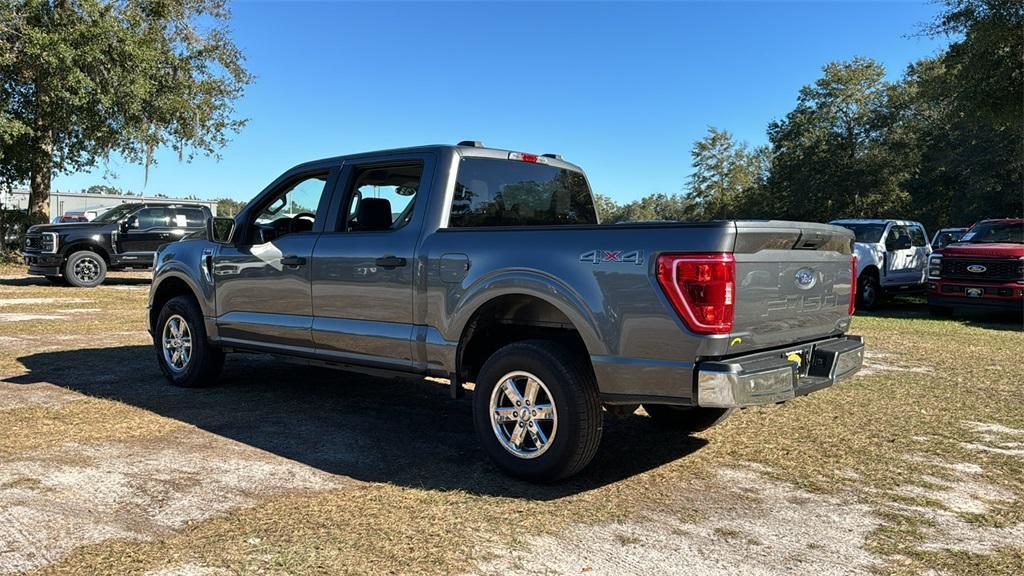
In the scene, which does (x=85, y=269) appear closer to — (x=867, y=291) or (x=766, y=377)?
(x=867, y=291)

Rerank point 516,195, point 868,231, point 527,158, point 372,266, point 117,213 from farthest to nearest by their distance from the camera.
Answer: point 117,213, point 868,231, point 527,158, point 516,195, point 372,266

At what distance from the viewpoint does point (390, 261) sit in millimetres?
5051

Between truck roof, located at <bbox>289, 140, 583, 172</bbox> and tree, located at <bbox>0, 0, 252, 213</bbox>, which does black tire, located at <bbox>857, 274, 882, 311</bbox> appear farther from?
tree, located at <bbox>0, 0, 252, 213</bbox>

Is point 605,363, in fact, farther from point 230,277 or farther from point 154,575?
point 230,277

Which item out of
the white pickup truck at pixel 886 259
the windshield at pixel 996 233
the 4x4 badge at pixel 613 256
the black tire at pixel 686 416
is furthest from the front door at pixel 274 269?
the windshield at pixel 996 233

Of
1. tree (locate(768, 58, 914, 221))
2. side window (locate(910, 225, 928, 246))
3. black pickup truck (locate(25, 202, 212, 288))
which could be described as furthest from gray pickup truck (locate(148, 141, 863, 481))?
tree (locate(768, 58, 914, 221))

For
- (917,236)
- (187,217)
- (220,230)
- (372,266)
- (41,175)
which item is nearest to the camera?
(372,266)

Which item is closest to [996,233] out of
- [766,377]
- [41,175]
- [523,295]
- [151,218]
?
[766,377]

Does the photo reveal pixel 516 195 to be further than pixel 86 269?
No

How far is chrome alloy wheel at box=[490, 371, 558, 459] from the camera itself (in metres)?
4.29

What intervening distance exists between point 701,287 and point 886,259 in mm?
14232

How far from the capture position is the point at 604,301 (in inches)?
158

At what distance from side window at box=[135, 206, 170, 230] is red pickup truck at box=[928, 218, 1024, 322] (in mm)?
16512

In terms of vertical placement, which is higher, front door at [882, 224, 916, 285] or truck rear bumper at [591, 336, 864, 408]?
front door at [882, 224, 916, 285]
